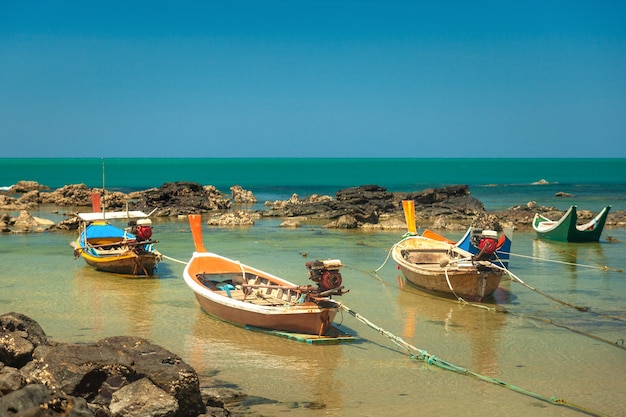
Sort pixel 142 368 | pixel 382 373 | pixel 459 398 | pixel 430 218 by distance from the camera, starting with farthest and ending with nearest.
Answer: pixel 430 218 < pixel 382 373 < pixel 459 398 < pixel 142 368

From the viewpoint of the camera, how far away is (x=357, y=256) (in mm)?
24016

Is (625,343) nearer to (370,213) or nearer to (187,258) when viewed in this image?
(187,258)

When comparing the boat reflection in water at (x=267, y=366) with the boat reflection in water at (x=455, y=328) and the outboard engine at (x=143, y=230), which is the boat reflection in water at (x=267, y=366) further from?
the outboard engine at (x=143, y=230)

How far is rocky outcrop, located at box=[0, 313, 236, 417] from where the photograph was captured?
23.6ft

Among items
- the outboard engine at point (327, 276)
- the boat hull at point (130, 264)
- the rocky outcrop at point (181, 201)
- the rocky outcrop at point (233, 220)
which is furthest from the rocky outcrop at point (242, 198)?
the outboard engine at point (327, 276)

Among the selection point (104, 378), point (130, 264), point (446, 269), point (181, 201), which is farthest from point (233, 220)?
point (104, 378)

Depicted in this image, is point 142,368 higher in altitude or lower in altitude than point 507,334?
higher

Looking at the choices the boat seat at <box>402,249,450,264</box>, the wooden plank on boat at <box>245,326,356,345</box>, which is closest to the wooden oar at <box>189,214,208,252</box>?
the wooden plank on boat at <box>245,326,356,345</box>

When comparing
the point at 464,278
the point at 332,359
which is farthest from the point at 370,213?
the point at 332,359

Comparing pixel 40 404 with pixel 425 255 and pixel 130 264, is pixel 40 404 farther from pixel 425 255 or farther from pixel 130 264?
pixel 425 255

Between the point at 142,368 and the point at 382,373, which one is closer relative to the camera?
the point at 142,368

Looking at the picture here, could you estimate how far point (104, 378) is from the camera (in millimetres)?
7961

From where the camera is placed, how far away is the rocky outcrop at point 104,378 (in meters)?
7.20

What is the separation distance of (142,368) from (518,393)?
219 inches
